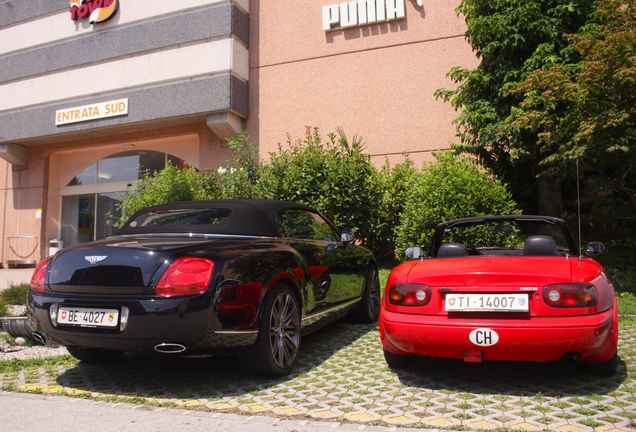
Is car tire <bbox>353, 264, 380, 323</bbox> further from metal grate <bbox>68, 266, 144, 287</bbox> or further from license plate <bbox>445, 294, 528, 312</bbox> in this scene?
metal grate <bbox>68, 266, 144, 287</bbox>

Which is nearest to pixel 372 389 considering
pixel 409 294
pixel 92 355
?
pixel 409 294

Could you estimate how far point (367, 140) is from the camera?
12984 millimetres

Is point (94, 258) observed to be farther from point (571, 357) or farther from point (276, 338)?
point (571, 357)

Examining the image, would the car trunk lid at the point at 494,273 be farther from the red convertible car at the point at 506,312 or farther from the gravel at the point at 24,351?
the gravel at the point at 24,351

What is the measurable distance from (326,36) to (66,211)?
1151cm

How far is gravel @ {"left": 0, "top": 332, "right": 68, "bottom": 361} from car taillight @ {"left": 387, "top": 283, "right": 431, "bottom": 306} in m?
3.25

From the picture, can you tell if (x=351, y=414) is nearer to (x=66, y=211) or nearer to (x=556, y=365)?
(x=556, y=365)

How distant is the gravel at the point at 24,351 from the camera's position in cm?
471

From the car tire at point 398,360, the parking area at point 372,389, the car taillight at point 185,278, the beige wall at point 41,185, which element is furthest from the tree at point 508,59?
the beige wall at point 41,185

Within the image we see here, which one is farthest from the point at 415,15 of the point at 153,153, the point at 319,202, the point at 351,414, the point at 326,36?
the point at 351,414

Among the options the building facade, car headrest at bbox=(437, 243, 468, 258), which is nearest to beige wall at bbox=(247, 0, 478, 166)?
the building facade

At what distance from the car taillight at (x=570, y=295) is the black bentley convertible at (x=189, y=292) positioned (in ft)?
6.03

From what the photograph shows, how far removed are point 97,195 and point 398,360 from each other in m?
16.7

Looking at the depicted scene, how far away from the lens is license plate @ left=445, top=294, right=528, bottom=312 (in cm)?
317
